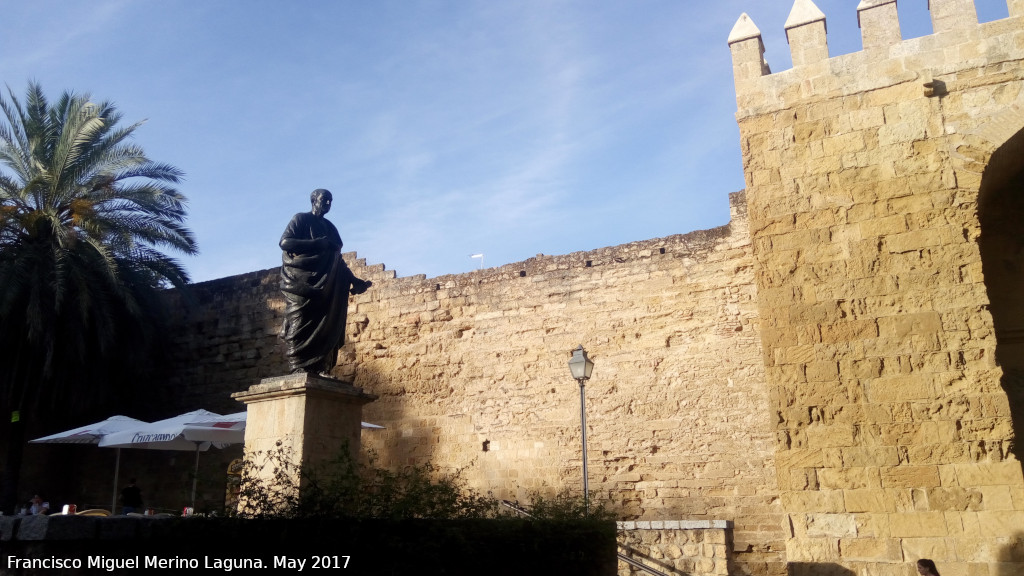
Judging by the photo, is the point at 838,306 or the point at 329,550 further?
the point at 838,306

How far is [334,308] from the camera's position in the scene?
687cm

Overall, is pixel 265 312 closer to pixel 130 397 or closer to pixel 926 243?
pixel 130 397

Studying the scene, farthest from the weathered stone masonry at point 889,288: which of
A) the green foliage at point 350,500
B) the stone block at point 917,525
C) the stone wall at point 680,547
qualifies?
the green foliage at point 350,500

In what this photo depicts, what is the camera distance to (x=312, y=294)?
6.73 meters

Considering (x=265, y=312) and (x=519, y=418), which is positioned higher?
(x=265, y=312)

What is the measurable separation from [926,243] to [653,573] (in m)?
3.85

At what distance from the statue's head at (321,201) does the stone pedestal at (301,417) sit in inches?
65.3

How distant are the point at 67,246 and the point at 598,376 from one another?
8.91 meters

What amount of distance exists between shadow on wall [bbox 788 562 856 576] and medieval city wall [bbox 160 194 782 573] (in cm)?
453

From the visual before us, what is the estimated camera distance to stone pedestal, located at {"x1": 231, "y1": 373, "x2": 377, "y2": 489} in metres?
6.06

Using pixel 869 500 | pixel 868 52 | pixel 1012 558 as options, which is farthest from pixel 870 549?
pixel 868 52

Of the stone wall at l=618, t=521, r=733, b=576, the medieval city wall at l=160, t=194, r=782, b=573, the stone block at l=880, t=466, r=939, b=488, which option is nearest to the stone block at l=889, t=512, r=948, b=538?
the stone block at l=880, t=466, r=939, b=488

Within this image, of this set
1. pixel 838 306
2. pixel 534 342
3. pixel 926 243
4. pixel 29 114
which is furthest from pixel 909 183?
pixel 29 114

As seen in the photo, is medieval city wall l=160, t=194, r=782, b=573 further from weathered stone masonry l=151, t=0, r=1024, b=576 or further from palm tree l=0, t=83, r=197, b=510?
palm tree l=0, t=83, r=197, b=510
